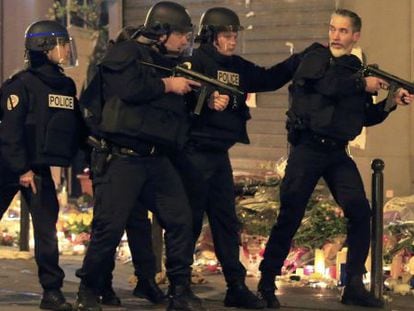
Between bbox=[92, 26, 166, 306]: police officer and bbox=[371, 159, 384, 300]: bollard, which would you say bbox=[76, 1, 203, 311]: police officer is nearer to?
bbox=[92, 26, 166, 306]: police officer

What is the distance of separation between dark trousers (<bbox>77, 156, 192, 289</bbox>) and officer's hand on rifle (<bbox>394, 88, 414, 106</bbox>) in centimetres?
150

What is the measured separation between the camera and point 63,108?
735 cm

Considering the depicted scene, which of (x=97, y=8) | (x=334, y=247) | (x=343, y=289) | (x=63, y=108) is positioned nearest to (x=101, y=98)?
(x=63, y=108)

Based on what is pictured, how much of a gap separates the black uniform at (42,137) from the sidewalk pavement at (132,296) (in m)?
0.51

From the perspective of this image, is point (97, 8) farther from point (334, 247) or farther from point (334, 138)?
point (334, 138)

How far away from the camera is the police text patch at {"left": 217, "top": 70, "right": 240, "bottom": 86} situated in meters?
7.50

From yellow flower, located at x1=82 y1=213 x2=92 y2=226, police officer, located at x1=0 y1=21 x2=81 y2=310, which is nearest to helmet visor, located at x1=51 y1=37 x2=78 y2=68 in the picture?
police officer, located at x1=0 y1=21 x2=81 y2=310

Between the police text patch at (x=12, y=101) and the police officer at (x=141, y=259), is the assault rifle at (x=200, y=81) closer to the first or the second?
the police officer at (x=141, y=259)

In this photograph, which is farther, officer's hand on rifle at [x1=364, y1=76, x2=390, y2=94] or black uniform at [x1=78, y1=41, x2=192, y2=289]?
officer's hand on rifle at [x1=364, y1=76, x2=390, y2=94]

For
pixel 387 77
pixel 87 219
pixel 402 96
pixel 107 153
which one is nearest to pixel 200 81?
pixel 107 153

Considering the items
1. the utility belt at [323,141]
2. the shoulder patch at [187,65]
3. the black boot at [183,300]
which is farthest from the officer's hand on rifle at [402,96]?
the black boot at [183,300]

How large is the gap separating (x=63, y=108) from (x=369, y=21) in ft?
13.3

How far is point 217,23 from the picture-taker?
24.7 feet

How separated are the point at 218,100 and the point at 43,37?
1.23 meters
